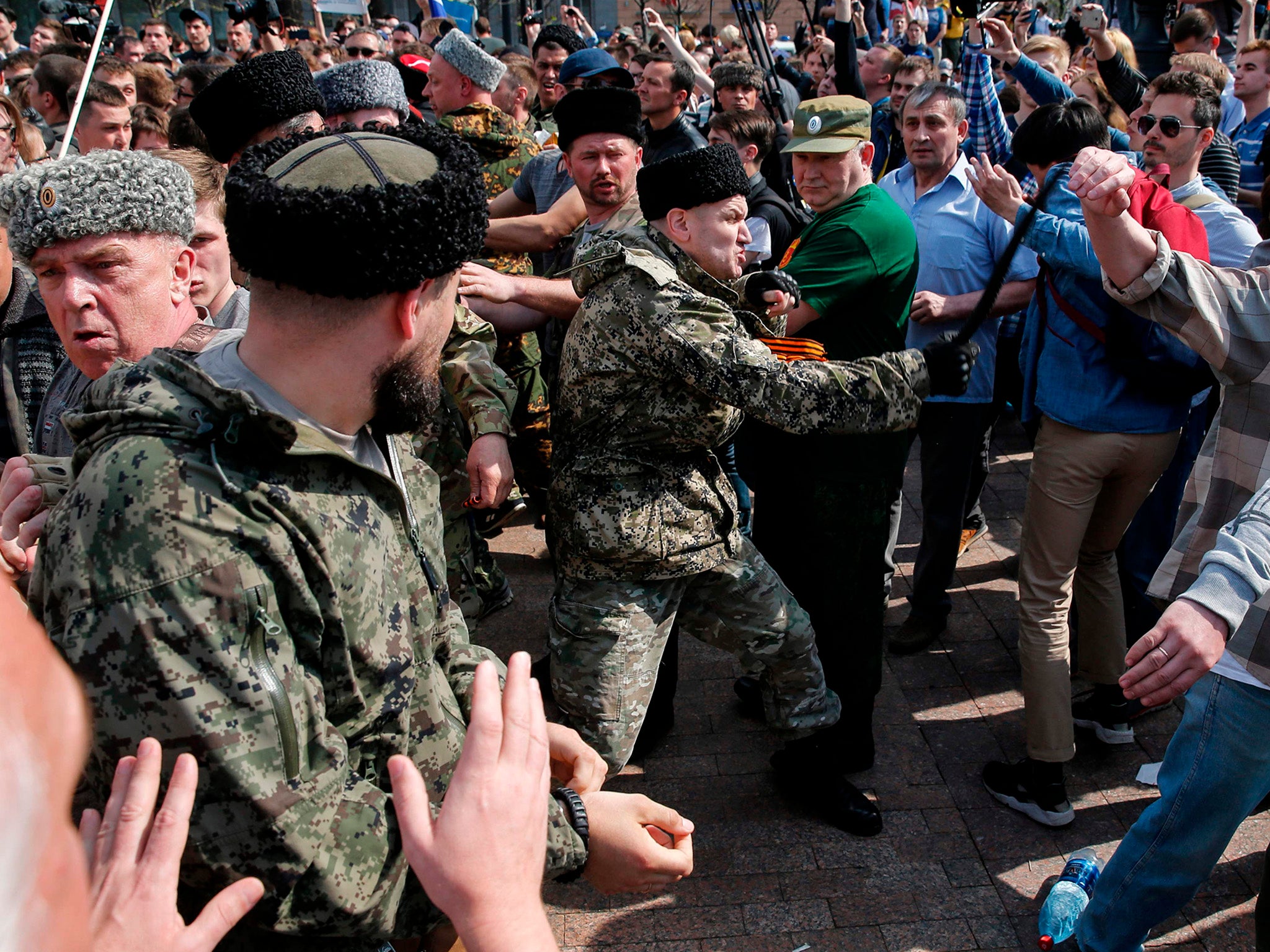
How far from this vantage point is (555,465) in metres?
3.40

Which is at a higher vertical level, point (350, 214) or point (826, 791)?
point (350, 214)

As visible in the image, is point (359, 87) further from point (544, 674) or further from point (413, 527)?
point (413, 527)

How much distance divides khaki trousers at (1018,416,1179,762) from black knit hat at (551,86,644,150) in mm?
2022

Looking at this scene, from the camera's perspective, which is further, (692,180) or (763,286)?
(763,286)

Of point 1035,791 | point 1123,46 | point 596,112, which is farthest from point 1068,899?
point 1123,46

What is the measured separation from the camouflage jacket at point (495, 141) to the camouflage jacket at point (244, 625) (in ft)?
11.6

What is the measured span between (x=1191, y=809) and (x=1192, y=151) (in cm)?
283

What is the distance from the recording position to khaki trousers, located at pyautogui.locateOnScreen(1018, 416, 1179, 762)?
3596 millimetres

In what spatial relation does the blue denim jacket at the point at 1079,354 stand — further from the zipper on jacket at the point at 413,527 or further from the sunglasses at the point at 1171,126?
the zipper on jacket at the point at 413,527

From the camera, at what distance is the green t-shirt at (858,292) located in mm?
3393

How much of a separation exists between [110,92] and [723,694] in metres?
5.09

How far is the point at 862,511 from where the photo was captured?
3543 mm

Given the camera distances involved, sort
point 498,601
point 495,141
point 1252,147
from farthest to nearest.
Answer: point 1252,147, point 495,141, point 498,601

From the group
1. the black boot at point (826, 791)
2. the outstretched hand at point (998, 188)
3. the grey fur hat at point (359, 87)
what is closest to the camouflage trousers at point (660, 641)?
the black boot at point (826, 791)
